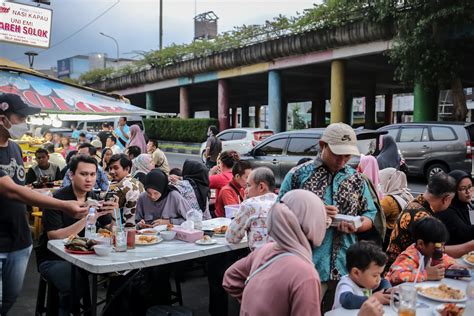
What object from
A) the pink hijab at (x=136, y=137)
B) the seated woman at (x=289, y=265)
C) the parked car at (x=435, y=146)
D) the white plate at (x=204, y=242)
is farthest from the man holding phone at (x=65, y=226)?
the parked car at (x=435, y=146)

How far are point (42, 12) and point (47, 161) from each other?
5.69 meters

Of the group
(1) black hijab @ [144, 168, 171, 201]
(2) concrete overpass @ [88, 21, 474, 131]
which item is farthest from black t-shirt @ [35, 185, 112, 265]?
(2) concrete overpass @ [88, 21, 474, 131]

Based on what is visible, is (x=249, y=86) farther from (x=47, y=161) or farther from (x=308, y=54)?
(x=47, y=161)

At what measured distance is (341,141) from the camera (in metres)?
3.14

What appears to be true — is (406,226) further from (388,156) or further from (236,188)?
(388,156)

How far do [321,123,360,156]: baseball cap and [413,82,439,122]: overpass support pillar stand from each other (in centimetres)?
1518

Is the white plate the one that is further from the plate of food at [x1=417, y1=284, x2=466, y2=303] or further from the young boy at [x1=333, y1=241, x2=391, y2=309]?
the plate of food at [x1=417, y1=284, x2=466, y2=303]

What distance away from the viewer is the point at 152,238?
160 inches

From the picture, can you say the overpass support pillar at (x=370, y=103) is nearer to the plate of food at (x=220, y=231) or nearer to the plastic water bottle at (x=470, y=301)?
the plate of food at (x=220, y=231)

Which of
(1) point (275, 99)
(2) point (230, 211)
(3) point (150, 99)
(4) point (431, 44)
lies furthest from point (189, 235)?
(3) point (150, 99)

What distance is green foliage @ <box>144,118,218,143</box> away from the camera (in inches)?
1052

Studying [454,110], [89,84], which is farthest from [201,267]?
[89,84]

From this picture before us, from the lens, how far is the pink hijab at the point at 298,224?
2121 mm

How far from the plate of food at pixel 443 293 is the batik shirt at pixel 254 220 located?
3.91 feet
